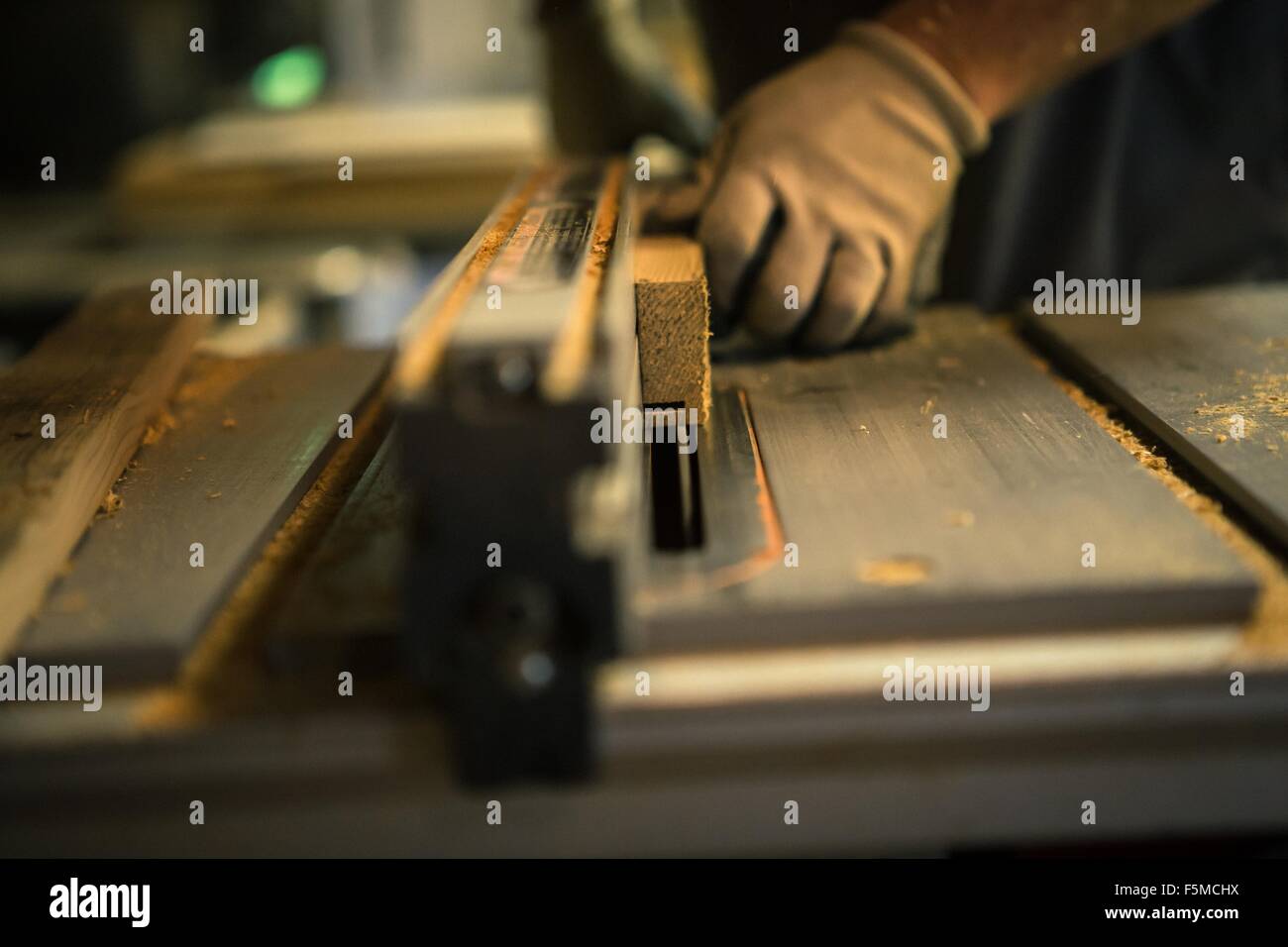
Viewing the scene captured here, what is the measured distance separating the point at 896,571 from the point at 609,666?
204 millimetres

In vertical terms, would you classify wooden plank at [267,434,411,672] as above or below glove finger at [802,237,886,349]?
below

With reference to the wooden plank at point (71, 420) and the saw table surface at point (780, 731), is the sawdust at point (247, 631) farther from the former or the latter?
the wooden plank at point (71, 420)

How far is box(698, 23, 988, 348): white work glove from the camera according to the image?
117 centimetres

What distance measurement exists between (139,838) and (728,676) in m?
0.40

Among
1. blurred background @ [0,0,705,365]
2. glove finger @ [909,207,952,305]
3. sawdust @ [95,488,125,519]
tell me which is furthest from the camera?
blurred background @ [0,0,705,365]

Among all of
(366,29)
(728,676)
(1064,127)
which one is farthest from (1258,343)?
(366,29)

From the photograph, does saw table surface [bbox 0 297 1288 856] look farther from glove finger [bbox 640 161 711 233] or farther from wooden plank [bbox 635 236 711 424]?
glove finger [bbox 640 161 711 233]

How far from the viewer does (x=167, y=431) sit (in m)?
1.07

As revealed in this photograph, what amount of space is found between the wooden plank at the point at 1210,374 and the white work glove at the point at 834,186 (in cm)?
24

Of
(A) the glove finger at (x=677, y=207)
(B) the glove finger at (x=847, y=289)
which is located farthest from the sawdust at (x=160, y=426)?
(B) the glove finger at (x=847, y=289)

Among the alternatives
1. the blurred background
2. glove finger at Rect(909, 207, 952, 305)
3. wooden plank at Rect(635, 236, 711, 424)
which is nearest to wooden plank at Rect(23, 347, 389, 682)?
wooden plank at Rect(635, 236, 711, 424)

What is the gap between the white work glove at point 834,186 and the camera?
1.17 m

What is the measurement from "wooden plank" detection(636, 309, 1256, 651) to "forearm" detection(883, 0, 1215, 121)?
0.41 metres
